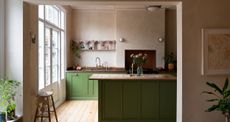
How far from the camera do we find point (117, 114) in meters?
4.48

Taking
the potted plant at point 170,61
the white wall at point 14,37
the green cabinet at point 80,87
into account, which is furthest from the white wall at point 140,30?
the white wall at point 14,37

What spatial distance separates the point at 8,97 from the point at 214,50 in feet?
9.62

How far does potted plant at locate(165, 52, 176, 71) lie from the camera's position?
7211 millimetres

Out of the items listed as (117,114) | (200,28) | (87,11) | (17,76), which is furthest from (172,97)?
(87,11)

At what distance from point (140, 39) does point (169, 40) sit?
3.41ft

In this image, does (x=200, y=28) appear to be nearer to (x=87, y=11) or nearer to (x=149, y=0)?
(x=149, y=0)

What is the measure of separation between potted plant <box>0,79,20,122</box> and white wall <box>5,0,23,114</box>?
155 millimetres

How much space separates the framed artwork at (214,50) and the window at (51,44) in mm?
3202

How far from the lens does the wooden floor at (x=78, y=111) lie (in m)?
4.95

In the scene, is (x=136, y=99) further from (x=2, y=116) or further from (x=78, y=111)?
(x=2, y=116)

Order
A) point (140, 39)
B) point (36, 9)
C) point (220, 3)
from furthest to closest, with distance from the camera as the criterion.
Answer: point (140, 39), point (36, 9), point (220, 3)

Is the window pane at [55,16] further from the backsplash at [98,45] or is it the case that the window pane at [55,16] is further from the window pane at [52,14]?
the backsplash at [98,45]

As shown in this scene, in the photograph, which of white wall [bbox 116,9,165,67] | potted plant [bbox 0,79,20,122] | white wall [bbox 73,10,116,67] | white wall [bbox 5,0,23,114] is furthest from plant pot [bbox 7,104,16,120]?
white wall [bbox 116,9,165,67]

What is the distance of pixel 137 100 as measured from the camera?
4.49m
